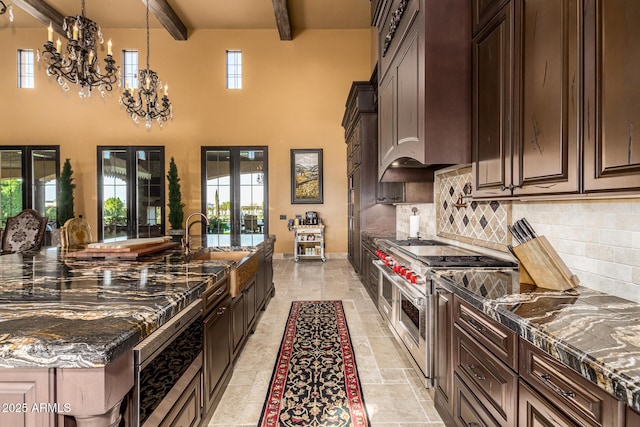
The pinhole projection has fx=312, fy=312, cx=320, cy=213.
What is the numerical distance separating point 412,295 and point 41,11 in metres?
9.09

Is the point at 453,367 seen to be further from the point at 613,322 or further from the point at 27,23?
the point at 27,23

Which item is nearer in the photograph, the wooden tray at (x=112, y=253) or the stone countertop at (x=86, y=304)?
the stone countertop at (x=86, y=304)

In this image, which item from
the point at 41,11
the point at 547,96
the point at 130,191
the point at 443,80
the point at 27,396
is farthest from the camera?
the point at 130,191

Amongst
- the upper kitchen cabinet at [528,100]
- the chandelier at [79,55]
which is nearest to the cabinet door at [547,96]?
the upper kitchen cabinet at [528,100]

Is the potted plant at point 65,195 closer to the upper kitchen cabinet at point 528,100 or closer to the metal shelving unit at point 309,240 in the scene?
the metal shelving unit at point 309,240

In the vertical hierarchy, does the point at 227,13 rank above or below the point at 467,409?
above

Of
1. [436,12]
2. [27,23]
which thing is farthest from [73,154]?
[436,12]

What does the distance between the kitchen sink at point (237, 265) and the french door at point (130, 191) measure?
5.61 m

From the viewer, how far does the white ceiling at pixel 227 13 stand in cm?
657

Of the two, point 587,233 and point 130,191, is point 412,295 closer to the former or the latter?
point 587,233

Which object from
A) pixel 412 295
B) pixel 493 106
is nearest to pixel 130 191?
pixel 412 295

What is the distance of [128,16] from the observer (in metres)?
7.11

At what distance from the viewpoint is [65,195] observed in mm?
7082

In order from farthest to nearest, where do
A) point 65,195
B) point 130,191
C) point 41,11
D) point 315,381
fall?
A: 1. point 130,191
2. point 65,195
3. point 41,11
4. point 315,381
